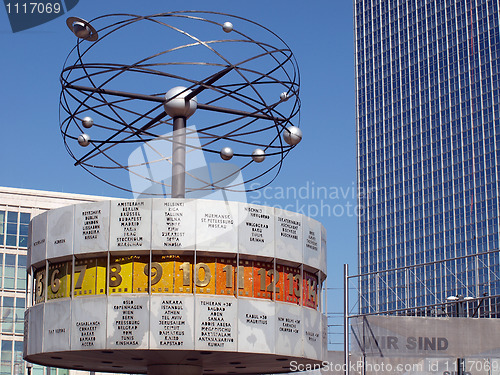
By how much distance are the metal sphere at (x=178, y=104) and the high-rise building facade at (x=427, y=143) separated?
416 feet

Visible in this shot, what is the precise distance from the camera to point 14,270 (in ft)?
274

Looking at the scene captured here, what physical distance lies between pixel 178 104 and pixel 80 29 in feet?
15.0

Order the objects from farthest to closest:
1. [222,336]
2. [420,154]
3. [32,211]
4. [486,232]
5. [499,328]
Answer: [420,154]
[486,232]
[32,211]
[499,328]
[222,336]

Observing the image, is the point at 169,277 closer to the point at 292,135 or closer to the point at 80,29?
the point at 292,135

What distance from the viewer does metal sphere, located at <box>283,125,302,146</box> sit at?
95.4 ft

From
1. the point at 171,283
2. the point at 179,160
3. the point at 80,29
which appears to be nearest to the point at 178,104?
the point at 179,160

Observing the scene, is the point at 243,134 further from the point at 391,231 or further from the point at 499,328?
the point at 391,231

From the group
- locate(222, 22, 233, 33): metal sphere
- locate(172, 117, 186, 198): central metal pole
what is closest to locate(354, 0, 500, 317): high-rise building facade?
locate(172, 117, 186, 198): central metal pole

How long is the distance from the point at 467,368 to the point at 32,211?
56.4 meters

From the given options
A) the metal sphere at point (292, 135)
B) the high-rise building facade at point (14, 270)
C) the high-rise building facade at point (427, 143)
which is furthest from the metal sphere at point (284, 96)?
the high-rise building facade at point (427, 143)

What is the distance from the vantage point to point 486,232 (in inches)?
6260

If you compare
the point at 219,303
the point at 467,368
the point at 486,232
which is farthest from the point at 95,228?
the point at 486,232

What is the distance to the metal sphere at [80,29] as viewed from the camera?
2580 centimetres

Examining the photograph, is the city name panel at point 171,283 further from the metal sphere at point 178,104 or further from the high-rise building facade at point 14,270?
the high-rise building facade at point 14,270
